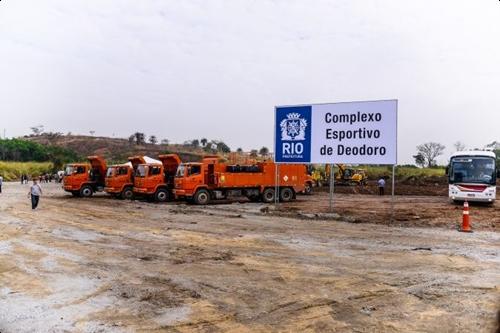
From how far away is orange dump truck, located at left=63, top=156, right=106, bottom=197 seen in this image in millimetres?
33031

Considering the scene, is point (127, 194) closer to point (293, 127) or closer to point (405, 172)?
point (293, 127)

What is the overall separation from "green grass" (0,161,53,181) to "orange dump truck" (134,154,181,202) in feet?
135

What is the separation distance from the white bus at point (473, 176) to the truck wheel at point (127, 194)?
1935cm

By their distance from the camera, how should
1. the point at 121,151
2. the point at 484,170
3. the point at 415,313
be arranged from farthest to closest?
the point at 121,151 → the point at 484,170 → the point at 415,313

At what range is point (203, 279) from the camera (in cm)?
888

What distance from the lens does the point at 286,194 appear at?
29.3 meters

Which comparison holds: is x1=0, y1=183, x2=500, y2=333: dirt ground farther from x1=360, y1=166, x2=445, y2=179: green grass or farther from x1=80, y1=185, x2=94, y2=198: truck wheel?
x1=360, y1=166, x2=445, y2=179: green grass

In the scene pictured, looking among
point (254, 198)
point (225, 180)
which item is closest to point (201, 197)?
point (225, 180)

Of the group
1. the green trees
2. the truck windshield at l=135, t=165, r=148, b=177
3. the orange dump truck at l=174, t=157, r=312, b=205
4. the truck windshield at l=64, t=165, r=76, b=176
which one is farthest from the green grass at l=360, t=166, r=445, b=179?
the green trees

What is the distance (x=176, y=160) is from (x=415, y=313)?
24885 mm

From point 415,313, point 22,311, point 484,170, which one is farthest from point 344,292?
point 484,170

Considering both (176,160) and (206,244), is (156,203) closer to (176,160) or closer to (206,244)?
(176,160)

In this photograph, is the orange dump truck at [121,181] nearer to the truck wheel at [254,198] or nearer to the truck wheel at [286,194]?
the truck wheel at [254,198]

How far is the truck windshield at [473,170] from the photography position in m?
24.0
